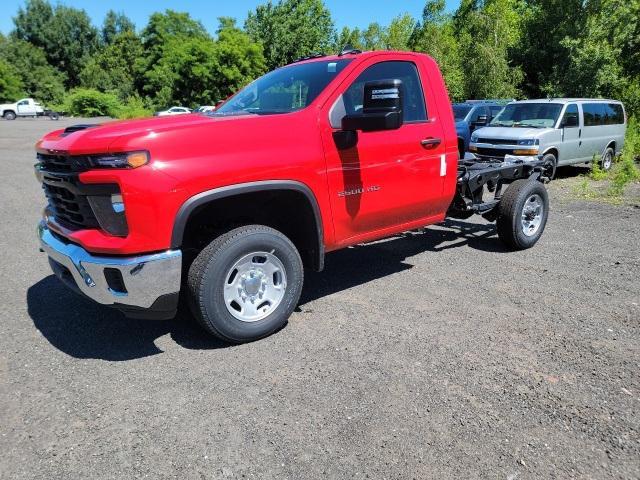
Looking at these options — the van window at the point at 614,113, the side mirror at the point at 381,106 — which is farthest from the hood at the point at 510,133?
the side mirror at the point at 381,106

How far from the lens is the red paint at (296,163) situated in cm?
307

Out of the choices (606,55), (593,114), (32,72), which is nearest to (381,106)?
(593,114)

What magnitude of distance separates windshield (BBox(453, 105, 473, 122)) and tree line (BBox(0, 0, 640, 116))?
395 inches

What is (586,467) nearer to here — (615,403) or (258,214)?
(615,403)

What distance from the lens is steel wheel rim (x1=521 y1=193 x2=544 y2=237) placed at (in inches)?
237

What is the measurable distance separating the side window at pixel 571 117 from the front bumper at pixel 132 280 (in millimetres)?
10702

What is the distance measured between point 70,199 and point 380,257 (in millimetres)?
3423

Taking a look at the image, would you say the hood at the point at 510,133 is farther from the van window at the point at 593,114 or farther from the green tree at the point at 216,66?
the green tree at the point at 216,66

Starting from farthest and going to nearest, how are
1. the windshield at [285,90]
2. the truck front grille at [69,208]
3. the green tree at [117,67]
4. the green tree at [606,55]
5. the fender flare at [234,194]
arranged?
1. the green tree at [117,67]
2. the green tree at [606,55]
3. the windshield at [285,90]
4. the truck front grille at [69,208]
5. the fender flare at [234,194]

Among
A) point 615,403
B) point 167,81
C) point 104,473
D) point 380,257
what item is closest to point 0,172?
point 380,257

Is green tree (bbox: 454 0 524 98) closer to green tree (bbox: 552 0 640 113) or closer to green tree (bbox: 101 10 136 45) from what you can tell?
green tree (bbox: 552 0 640 113)

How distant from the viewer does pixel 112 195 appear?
307 cm

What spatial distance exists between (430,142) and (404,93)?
1.61 ft

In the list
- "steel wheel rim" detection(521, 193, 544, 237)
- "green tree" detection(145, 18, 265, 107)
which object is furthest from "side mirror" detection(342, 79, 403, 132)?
"green tree" detection(145, 18, 265, 107)
